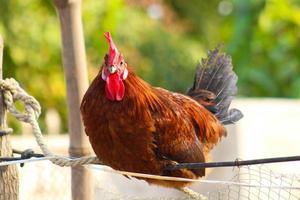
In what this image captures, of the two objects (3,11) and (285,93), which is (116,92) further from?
(285,93)

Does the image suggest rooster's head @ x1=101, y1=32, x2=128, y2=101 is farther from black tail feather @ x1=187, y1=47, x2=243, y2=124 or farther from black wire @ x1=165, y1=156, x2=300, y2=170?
black tail feather @ x1=187, y1=47, x2=243, y2=124

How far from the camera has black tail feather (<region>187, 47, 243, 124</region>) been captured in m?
3.38

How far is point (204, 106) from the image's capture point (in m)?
3.24

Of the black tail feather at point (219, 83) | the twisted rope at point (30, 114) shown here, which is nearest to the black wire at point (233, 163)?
the twisted rope at point (30, 114)

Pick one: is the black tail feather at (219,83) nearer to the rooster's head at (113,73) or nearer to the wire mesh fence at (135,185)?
the wire mesh fence at (135,185)

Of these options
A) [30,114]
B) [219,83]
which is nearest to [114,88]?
Answer: [30,114]

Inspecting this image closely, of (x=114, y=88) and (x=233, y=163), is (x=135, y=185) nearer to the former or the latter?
(x=114, y=88)

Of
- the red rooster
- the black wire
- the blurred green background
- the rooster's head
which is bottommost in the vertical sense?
the black wire

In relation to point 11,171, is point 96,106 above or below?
above

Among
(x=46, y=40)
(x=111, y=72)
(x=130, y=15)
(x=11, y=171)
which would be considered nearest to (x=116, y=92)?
(x=111, y=72)

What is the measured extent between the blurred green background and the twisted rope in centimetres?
366

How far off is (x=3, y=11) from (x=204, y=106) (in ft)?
11.7

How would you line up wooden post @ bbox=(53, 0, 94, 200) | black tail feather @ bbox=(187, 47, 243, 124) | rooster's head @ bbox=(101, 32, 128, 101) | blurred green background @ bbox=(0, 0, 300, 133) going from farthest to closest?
blurred green background @ bbox=(0, 0, 300, 133), black tail feather @ bbox=(187, 47, 243, 124), wooden post @ bbox=(53, 0, 94, 200), rooster's head @ bbox=(101, 32, 128, 101)

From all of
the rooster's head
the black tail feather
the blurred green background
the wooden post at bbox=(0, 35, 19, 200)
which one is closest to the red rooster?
the rooster's head
